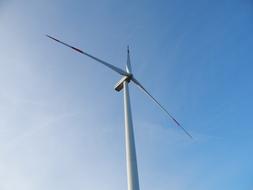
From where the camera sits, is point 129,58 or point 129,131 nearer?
point 129,131

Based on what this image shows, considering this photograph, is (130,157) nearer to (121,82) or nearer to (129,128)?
(129,128)

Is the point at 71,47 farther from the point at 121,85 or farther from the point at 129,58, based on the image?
the point at 129,58

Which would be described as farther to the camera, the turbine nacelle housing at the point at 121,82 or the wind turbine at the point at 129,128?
the turbine nacelle housing at the point at 121,82

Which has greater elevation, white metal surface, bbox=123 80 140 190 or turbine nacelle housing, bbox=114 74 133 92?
turbine nacelle housing, bbox=114 74 133 92

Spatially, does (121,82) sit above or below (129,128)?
above

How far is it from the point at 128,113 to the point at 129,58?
13427 mm

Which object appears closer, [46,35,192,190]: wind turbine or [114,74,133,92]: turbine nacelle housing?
[46,35,192,190]: wind turbine

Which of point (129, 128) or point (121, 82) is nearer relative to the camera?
point (129, 128)

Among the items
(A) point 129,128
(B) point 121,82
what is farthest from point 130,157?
(B) point 121,82

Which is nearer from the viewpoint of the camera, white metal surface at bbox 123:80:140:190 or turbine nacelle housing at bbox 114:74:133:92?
white metal surface at bbox 123:80:140:190

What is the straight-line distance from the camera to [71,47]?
2931 cm

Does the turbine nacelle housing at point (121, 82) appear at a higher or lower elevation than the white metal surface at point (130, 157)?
higher

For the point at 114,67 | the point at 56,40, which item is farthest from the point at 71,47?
the point at 114,67

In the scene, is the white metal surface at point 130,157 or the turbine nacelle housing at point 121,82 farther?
the turbine nacelle housing at point 121,82
